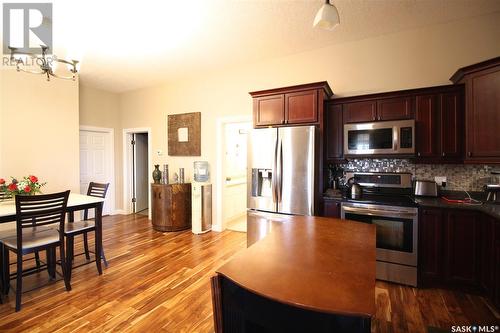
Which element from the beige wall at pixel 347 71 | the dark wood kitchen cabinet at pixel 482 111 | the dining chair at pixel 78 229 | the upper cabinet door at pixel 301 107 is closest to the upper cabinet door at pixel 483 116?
the dark wood kitchen cabinet at pixel 482 111

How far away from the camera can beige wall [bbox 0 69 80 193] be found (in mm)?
3860

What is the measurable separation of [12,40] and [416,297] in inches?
231

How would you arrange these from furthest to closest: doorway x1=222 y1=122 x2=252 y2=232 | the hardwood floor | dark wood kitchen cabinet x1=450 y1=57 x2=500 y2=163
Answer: doorway x1=222 y1=122 x2=252 y2=232 < dark wood kitchen cabinet x1=450 y1=57 x2=500 y2=163 < the hardwood floor

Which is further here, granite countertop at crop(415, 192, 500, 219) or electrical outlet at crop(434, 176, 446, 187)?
electrical outlet at crop(434, 176, 446, 187)

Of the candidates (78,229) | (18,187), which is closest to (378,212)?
(78,229)

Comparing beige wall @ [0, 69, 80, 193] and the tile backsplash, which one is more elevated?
beige wall @ [0, 69, 80, 193]

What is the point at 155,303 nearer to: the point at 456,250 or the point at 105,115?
the point at 456,250

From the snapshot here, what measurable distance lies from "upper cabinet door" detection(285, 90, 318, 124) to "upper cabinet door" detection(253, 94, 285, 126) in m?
0.07

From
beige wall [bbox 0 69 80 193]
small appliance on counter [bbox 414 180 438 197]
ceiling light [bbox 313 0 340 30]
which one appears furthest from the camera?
beige wall [bbox 0 69 80 193]

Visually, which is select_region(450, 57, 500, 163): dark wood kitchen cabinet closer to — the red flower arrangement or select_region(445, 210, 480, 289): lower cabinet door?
select_region(445, 210, 480, 289): lower cabinet door

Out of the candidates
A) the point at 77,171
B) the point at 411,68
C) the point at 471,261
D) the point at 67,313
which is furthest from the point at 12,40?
the point at 471,261

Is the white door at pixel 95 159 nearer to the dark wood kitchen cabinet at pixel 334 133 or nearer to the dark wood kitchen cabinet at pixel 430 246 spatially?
the dark wood kitchen cabinet at pixel 334 133

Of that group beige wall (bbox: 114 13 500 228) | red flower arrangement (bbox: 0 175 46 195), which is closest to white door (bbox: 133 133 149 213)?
beige wall (bbox: 114 13 500 228)

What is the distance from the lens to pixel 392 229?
2.64m
